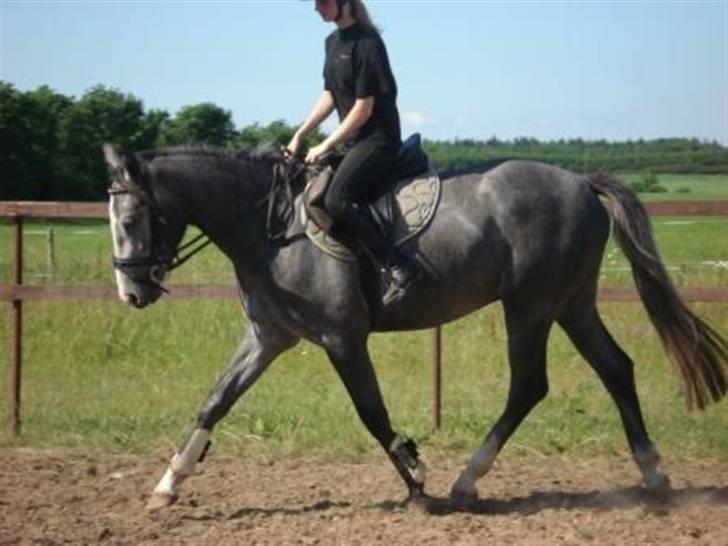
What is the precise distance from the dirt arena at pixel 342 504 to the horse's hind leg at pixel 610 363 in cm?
35

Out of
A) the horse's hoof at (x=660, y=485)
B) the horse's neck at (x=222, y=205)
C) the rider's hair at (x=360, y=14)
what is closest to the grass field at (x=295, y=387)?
the horse's hoof at (x=660, y=485)

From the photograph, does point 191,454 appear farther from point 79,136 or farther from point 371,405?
point 79,136

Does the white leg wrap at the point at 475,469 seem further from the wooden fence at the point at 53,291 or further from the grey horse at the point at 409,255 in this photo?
the wooden fence at the point at 53,291

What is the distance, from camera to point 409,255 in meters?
5.91

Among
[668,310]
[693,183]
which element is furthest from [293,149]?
[693,183]

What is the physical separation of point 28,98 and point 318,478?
5232 cm

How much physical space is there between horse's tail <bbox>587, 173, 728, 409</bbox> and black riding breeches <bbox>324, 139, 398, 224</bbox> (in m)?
1.28

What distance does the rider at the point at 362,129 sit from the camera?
5.75 m

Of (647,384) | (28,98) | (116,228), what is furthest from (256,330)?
(28,98)

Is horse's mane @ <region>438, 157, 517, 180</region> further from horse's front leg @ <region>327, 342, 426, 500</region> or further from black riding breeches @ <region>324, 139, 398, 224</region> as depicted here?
horse's front leg @ <region>327, 342, 426, 500</region>

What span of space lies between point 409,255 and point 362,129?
0.72 meters

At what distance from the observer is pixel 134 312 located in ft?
39.6

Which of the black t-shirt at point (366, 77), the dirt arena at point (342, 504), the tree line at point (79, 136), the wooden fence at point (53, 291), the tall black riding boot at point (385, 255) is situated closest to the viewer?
the dirt arena at point (342, 504)

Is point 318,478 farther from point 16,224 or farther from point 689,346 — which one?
point 16,224
